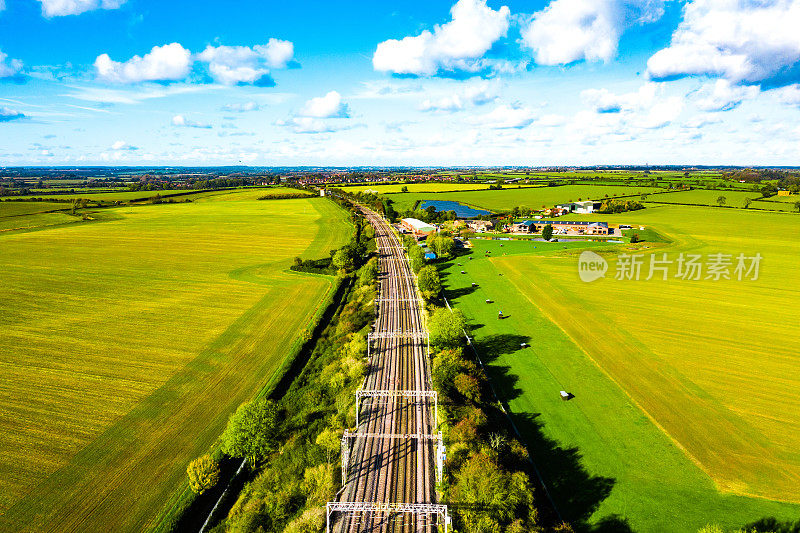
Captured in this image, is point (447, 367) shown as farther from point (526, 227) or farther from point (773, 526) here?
point (526, 227)

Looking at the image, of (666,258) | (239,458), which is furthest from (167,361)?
(666,258)

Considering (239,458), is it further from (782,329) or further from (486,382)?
(782,329)

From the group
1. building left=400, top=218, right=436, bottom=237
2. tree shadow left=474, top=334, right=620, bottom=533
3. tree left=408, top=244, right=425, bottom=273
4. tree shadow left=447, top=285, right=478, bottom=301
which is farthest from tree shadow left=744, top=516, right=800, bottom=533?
building left=400, top=218, right=436, bottom=237

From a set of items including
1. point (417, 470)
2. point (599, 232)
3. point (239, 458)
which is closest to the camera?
point (417, 470)

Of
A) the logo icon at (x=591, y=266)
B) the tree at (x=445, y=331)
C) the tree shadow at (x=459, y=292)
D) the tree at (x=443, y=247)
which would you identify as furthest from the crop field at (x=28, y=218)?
the logo icon at (x=591, y=266)

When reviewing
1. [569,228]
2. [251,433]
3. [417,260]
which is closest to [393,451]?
[251,433]

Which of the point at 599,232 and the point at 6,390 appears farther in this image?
the point at 599,232
